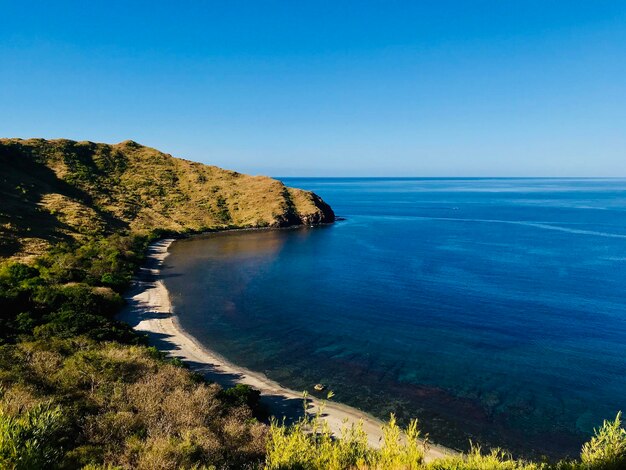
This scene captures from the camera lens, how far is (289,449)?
16344mm

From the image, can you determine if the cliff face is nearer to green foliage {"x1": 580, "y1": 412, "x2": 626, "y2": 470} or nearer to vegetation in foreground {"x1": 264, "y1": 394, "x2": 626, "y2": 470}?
vegetation in foreground {"x1": 264, "y1": 394, "x2": 626, "y2": 470}

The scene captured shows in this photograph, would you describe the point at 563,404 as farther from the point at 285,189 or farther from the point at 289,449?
the point at 285,189

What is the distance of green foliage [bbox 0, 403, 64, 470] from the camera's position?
43.0 feet

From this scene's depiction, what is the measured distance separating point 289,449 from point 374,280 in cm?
5452

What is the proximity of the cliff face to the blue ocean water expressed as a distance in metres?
25.2

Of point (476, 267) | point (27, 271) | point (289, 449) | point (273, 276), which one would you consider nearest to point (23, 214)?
point (27, 271)

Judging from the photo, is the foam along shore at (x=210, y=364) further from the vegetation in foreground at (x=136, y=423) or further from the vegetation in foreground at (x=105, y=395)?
the vegetation in foreground at (x=136, y=423)

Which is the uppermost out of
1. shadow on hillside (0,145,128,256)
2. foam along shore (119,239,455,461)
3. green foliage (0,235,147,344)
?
shadow on hillside (0,145,128,256)

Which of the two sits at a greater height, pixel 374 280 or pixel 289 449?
pixel 289 449

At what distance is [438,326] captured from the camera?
4853 centimetres

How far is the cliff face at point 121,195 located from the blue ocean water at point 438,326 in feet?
82.7

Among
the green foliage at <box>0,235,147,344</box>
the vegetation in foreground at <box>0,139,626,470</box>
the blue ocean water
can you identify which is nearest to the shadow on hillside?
the vegetation in foreground at <box>0,139,626,470</box>

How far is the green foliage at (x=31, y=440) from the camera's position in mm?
13102

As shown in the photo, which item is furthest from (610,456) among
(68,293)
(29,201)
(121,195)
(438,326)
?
(121,195)
